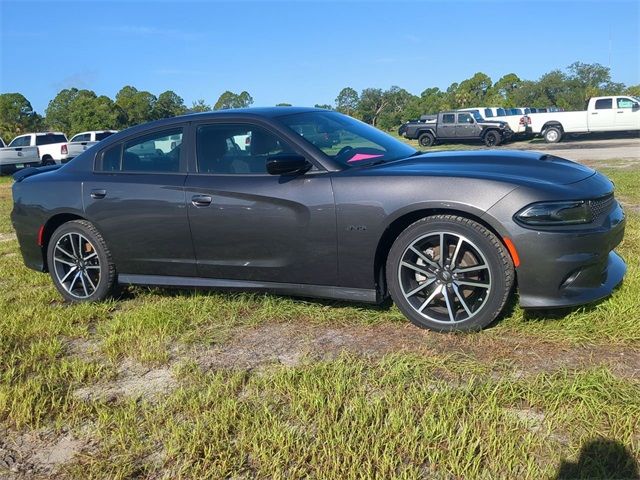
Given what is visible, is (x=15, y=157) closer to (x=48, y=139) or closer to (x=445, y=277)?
(x=48, y=139)

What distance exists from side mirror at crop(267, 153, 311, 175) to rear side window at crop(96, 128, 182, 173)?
959 millimetres

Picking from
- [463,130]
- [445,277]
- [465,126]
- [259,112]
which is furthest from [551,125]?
[445,277]

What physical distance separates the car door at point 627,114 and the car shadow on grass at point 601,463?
2512 cm

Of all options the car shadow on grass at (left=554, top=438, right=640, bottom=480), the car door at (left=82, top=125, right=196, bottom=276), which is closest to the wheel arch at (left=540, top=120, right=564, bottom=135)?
the car door at (left=82, top=125, right=196, bottom=276)

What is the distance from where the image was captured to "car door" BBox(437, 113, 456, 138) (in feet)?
89.0

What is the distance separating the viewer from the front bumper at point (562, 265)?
126 inches

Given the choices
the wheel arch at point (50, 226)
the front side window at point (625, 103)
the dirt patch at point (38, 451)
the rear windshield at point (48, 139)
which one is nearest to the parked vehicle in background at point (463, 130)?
the front side window at point (625, 103)

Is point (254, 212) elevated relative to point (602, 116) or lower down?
lower down

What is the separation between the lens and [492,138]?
2619 cm

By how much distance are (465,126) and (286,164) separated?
24.6 meters

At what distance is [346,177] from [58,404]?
2.11 m

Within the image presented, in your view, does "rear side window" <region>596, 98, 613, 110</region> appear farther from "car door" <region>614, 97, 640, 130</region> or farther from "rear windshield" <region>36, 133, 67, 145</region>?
"rear windshield" <region>36, 133, 67, 145</region>

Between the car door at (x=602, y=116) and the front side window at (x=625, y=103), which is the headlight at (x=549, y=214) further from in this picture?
the front side window at (x=625, y=103)

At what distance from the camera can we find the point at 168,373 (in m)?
3.29
